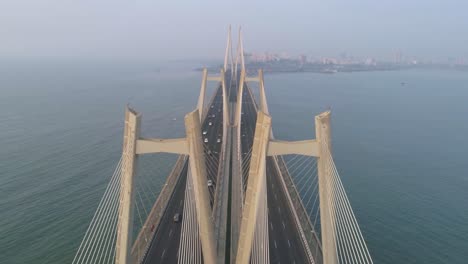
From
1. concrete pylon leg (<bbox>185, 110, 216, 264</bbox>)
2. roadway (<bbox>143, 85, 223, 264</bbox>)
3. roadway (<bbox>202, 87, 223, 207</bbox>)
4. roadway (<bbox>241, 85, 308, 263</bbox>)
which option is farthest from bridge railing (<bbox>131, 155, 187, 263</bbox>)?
roadway (<bbox>241, 85, 308, 263</bbox>)

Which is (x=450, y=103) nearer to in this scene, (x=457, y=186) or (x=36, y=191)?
(x=457, y=186)

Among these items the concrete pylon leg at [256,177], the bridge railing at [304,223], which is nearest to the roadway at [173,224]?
the concrete pylon leg at [256,177]

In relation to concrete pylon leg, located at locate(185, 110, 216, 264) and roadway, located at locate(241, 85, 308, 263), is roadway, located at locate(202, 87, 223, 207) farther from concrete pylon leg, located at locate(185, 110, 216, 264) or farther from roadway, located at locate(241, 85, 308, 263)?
concrete pylon leg, located at locate(185, 110, 216, 264)

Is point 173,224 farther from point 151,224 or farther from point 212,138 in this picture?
point 212,138

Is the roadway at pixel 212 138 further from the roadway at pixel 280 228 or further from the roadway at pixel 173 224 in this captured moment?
the roadway at pixel 280 228

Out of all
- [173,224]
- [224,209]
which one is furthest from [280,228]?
[173,224]

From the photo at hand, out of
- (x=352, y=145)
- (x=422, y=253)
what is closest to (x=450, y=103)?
(x=352, y=145)
